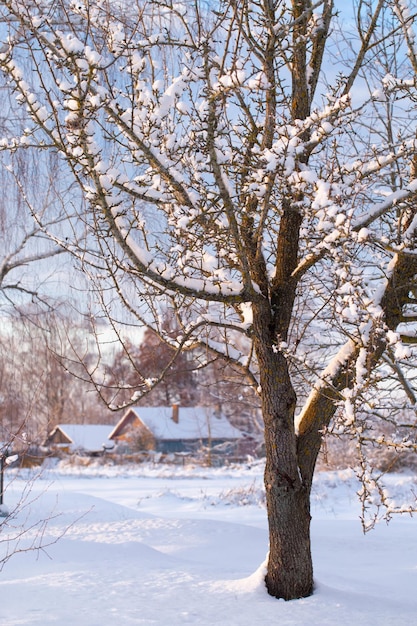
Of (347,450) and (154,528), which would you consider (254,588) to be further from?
(347,450)

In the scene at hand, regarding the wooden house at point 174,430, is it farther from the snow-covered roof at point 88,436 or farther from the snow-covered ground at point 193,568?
the snow-covered ground at point 193,568

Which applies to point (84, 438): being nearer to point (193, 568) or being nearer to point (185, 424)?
point (185, 424)

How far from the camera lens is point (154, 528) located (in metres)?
10.3

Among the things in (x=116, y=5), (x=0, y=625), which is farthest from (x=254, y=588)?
(x=116, y=5)

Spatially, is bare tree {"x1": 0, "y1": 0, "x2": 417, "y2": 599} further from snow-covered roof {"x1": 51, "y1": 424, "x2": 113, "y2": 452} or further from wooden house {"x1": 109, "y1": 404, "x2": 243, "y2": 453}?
snow-covered roof {"x1": 51, "y1": 424, "x2": 113, "y2": 452}

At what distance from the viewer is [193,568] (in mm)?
7094

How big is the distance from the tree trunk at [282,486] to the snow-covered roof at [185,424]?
29393mm

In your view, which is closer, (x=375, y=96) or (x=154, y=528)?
(x=375, y=96)

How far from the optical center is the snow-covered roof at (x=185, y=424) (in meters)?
36.1

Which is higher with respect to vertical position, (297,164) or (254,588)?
(297,164)

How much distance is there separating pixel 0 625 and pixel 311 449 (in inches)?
105

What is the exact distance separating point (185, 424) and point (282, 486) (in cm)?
3225

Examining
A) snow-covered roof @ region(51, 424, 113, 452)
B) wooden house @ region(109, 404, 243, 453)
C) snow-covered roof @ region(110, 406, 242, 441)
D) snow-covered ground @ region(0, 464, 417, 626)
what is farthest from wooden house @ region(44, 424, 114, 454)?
snow-covered ground @ region(0, 464, 417, 626)

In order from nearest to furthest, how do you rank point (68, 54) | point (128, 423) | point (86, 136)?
point (68, 54), point (86, 136), point (128, 423)
